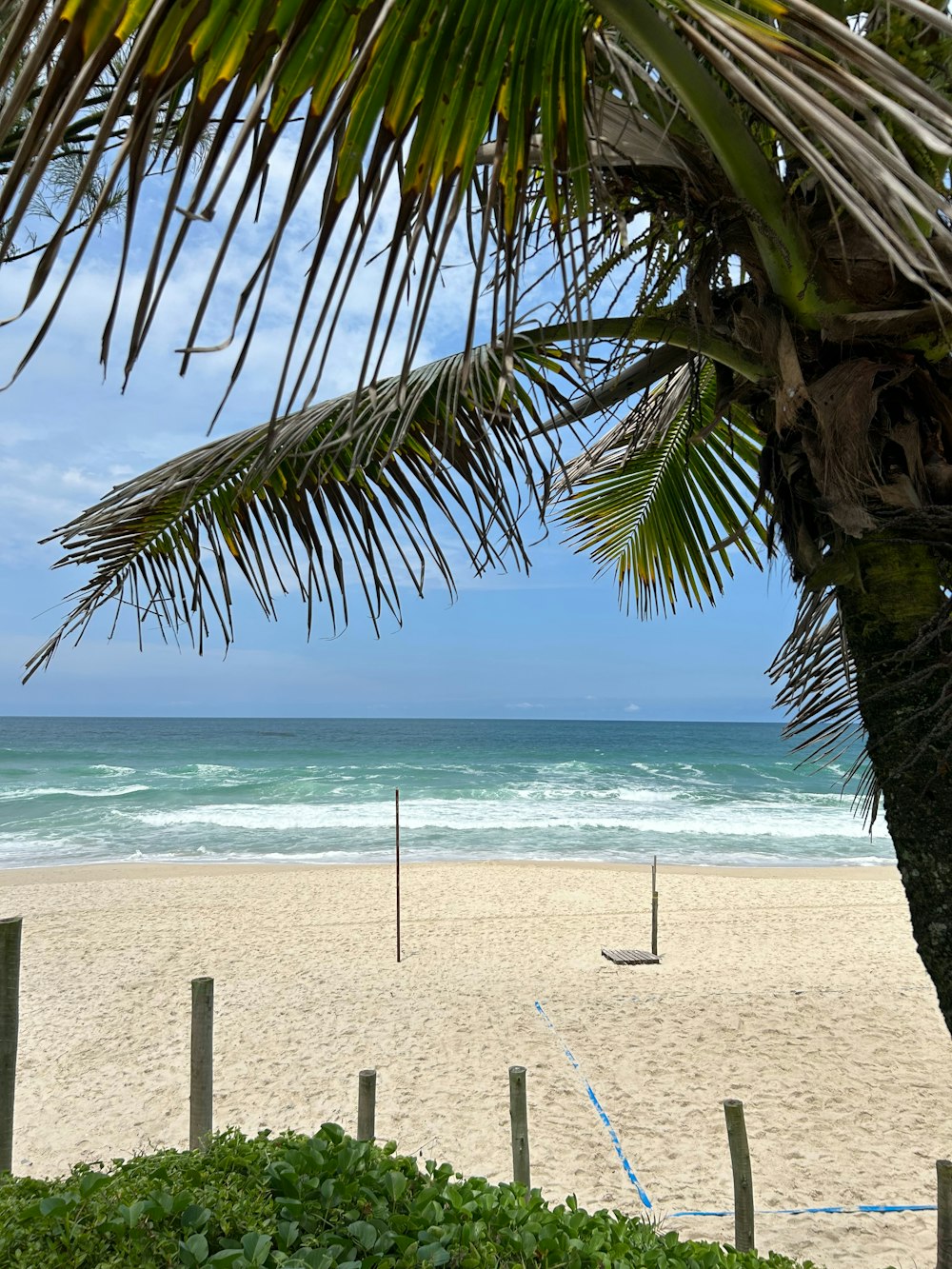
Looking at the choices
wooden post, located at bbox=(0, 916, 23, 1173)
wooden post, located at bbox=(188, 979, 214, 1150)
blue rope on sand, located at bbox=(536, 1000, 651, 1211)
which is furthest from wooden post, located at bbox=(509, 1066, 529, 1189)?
wooden post, located at bbox=(0, 916, 23, 1173)

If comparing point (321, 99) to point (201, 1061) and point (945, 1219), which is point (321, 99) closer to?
point (201, 1061)

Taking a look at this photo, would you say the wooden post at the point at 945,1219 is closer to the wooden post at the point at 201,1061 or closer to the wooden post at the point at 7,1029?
the wooden post at the point at 201,1061

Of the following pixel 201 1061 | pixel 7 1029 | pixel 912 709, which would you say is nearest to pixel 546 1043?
pixel 201 1061

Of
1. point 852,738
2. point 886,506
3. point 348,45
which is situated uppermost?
point 348,45

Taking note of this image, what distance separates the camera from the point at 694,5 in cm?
72

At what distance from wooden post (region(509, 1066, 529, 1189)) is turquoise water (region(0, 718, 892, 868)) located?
2558 millimetres

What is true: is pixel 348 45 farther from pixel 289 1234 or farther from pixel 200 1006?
pixel 200 1006

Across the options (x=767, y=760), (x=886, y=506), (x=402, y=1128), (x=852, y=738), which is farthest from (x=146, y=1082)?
(x=767, y=760)

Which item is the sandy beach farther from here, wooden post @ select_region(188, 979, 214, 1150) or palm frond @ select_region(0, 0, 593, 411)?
palm frond @ select_region(0, 0, 593, 411)

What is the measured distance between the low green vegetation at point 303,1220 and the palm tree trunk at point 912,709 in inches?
46.1

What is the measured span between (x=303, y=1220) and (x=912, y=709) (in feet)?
6.32

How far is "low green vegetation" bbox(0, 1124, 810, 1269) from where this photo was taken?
76.9 inches

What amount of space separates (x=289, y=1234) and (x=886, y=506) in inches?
84.6

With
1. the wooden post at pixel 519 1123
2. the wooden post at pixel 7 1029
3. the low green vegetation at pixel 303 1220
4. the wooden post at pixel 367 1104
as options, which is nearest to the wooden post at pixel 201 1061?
the wooden post at pixel 367 1104
